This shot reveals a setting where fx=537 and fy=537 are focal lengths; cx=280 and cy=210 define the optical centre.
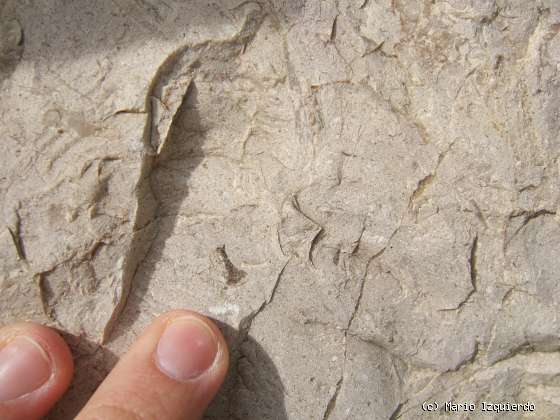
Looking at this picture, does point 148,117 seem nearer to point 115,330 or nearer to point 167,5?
point 167,5

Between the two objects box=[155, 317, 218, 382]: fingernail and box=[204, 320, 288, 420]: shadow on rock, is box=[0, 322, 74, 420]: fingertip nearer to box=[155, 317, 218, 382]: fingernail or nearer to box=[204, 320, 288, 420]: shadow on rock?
box=[155, 317, 218, 382]: fingernail

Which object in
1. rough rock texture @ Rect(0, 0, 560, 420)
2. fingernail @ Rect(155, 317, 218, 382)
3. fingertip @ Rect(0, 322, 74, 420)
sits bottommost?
fingertip @ Rect(0, 322, 74, 420)

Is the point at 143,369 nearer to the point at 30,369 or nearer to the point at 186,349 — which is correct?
the point at 186,349

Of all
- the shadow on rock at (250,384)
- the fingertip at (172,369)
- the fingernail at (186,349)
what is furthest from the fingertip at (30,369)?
the shadow on rock at (250,384)

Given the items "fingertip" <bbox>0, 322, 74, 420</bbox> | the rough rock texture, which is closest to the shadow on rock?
the rough rock texture

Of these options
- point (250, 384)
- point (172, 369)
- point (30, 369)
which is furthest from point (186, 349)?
point (30, 369)

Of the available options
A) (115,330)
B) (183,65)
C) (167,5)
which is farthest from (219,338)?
(167,5)
